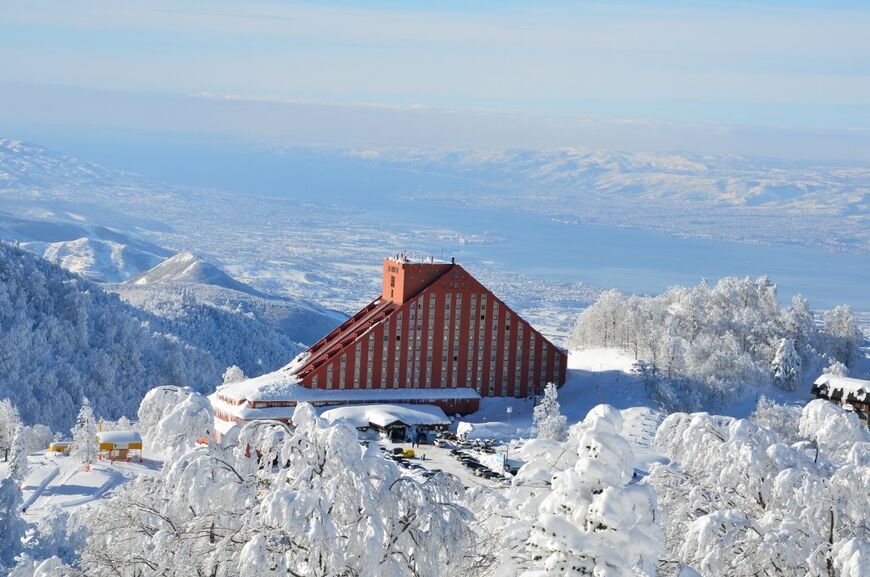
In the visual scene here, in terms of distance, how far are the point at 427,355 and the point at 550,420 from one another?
49.5 feet

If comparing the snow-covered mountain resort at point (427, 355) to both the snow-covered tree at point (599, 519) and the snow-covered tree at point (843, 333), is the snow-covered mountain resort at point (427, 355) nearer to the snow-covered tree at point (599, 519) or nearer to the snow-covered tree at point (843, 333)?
the snow-covered tree at point (843, 333)

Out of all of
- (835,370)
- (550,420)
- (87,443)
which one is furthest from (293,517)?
(835,370)

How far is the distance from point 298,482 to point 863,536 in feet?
36.0

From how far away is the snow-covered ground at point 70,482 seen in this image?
2638 inches

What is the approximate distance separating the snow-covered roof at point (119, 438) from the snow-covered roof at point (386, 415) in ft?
35.7

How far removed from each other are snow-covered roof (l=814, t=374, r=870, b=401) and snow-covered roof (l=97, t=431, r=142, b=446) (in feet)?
136

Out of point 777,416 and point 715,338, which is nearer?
point 777,416

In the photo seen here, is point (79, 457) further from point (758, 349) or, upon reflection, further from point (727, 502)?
point (727, 502)

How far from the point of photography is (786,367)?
293 feet

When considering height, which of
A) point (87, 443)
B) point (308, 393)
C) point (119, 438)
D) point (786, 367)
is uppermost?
point (786, 367)

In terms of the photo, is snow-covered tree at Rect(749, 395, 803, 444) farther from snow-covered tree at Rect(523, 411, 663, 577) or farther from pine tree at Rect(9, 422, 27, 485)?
snow-covered tree at Rect(523, 411, 663, 577)

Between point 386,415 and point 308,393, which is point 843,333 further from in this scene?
point 308,393

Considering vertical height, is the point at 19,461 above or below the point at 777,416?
below

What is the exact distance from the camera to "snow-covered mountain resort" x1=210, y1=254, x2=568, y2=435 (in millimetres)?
82938
